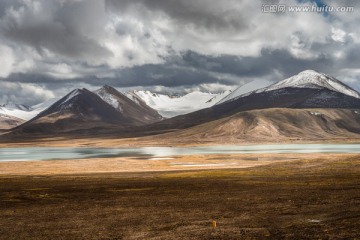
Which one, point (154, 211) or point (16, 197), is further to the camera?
point (16, 197)

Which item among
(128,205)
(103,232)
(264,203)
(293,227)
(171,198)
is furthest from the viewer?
(171,198)

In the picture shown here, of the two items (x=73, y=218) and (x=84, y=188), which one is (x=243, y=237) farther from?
(x=84, y=188)

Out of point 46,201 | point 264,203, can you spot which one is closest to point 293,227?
point 264,203

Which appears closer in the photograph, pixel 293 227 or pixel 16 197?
pixel 293 227

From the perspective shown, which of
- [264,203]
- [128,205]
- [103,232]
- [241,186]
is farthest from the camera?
[241,186]

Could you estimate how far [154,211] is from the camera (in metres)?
36.5

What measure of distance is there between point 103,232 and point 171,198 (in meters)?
16.3

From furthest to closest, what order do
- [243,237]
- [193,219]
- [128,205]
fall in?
1. [128,205]
2. [193,219]
3. [243,237]

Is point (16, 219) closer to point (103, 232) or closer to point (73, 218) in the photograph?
point (73, 218)

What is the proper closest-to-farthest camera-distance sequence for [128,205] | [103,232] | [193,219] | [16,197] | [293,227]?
[293,227] → [103,232] → [193,219] → [128,205] → [16,197]

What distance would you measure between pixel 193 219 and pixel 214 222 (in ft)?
9.54

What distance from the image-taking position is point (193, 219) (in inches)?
1262

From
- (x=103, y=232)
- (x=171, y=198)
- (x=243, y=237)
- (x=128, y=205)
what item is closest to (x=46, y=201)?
(x=128, y=205)

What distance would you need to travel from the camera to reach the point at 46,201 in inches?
1768
